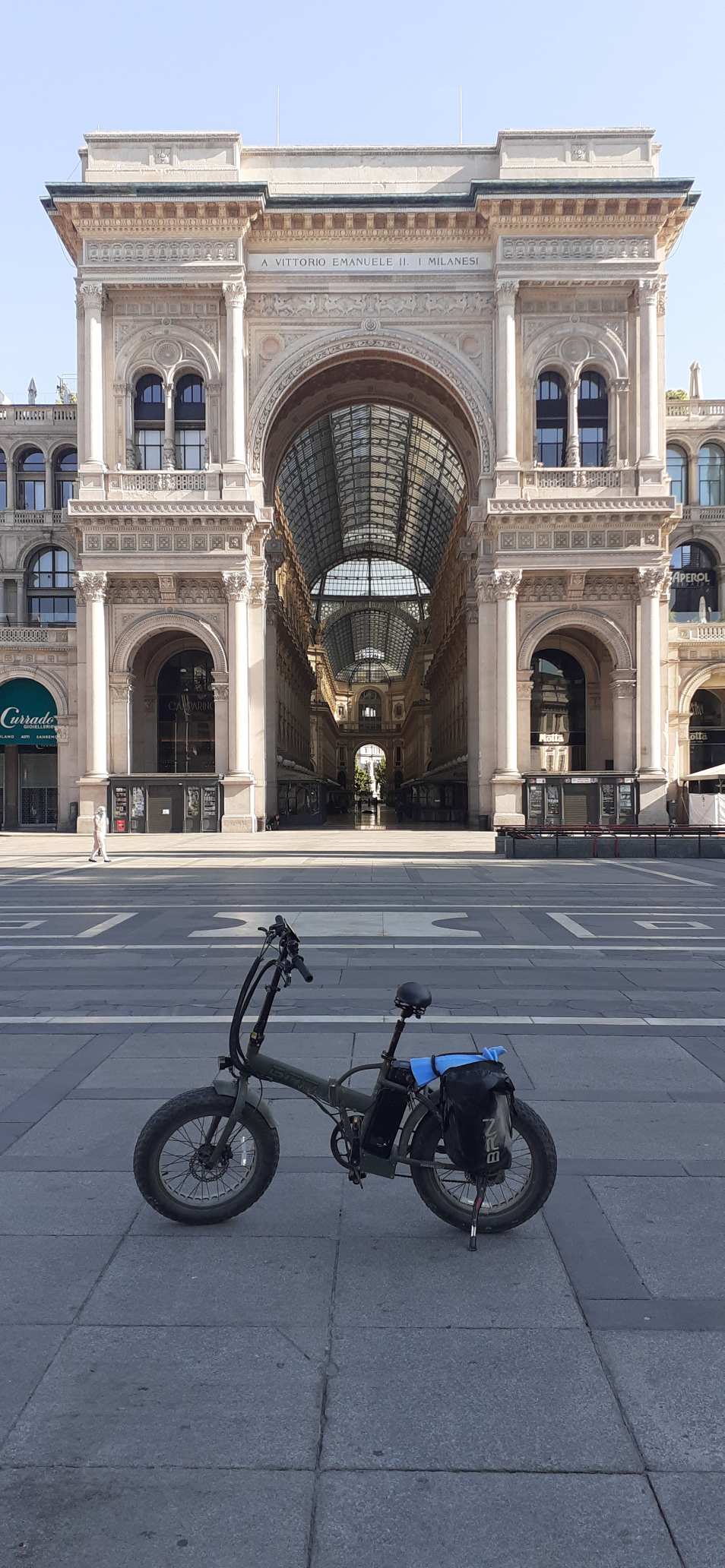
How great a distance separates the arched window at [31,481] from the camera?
180 feet

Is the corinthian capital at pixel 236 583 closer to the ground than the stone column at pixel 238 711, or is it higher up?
higher up

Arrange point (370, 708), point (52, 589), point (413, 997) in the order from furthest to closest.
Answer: point (370, 708) < point (52, 589) < point (413, 997)

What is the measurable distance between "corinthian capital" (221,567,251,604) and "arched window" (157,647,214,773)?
715cm

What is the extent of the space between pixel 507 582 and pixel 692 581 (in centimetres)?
1506

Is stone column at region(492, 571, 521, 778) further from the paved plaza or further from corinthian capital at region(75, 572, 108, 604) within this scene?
the paved plaza

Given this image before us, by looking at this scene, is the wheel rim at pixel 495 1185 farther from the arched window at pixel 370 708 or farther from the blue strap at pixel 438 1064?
the arched window at pixel 370 708

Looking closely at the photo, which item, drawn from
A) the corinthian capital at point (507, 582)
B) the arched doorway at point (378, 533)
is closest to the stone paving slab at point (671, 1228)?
the corinthian capital at point (507, 582)

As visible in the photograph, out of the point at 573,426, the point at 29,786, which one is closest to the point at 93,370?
the point at 29,786

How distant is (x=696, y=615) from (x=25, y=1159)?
5296 centimetres

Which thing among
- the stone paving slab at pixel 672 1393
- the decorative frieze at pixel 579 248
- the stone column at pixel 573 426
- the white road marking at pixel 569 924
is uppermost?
the decorative frieze at pixel 579 248

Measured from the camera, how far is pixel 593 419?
46094 mm

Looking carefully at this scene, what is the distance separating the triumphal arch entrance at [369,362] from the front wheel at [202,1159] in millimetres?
38292

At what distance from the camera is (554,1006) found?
9.64m

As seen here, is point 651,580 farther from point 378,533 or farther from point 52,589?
point 378,533
